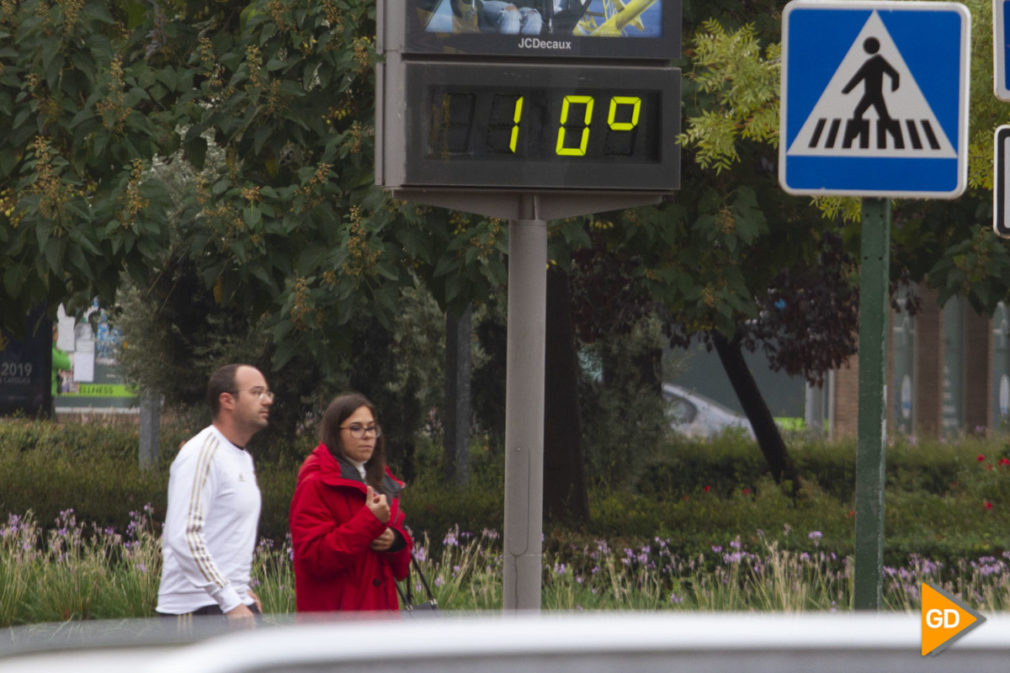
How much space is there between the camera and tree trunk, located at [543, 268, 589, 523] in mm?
13094

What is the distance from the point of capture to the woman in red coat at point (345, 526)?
5809mm

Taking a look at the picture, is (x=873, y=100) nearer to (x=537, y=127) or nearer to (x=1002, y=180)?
(x=1002, y=180)

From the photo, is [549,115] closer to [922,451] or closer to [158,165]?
[158,165]

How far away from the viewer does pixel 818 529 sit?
1192cm

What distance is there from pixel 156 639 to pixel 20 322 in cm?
914

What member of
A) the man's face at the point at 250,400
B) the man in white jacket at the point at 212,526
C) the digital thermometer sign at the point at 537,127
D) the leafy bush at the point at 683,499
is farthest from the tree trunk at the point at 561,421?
the man in white jacket at the point at 212,526

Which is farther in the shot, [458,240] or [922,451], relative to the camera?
[922,451]

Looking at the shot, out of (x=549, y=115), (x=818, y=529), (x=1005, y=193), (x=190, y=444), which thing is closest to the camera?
(x=1005, y=193)

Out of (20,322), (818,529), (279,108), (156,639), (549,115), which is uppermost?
(279,108)

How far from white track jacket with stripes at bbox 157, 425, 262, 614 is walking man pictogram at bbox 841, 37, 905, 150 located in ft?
8.61

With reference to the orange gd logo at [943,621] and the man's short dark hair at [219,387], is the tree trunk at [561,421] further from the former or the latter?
the orange gd logo at [943,621]

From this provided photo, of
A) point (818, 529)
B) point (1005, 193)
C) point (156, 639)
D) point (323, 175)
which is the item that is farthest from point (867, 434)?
point (818, 529)

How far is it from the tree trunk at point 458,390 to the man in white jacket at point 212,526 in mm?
10386

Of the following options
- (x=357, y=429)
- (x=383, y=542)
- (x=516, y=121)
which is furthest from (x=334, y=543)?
(x=516, y=121)
